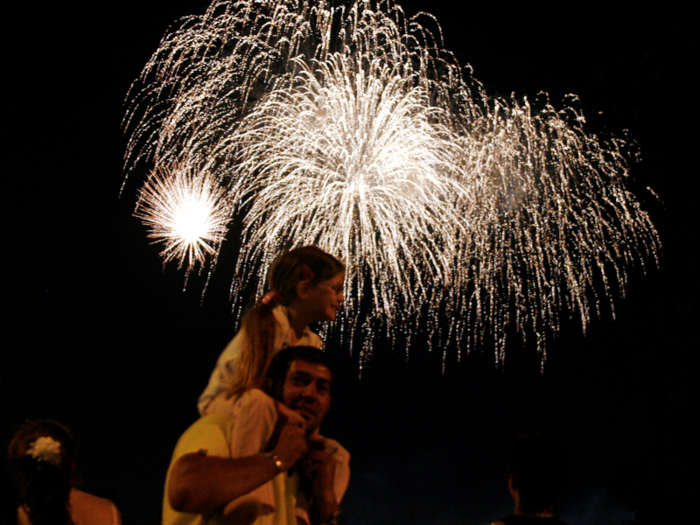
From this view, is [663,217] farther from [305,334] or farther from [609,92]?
[305,334]

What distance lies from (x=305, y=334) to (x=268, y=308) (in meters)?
0.58

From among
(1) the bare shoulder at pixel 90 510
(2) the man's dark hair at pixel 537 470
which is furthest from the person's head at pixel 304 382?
(1) the bare shoulder at pixel 90 510

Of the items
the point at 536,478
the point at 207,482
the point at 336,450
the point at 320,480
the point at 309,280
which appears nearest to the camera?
the point at 207,482

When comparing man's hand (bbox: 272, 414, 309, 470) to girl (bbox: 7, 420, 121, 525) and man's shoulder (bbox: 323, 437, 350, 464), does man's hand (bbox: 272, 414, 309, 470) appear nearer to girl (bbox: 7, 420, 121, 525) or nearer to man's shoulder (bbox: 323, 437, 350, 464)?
man's shoulder (bbox: 323, 437, 350, 464)

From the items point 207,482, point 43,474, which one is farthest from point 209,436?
point 43,474

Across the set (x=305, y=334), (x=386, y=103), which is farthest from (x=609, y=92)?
(x=305, y=334)

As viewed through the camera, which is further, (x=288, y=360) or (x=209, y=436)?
(x=288, y=360)

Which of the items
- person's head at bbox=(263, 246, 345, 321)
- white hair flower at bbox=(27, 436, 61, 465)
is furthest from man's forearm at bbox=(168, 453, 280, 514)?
white hair flower at bbox=(27, 436, 61, 465)

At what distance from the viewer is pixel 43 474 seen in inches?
154

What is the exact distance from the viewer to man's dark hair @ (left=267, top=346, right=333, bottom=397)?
112 inches

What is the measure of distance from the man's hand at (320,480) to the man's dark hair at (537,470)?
120 centimetres

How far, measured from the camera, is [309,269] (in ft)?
12.5

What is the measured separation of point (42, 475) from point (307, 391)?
6.61ft

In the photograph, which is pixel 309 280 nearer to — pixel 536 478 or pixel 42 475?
pixel 536 478
